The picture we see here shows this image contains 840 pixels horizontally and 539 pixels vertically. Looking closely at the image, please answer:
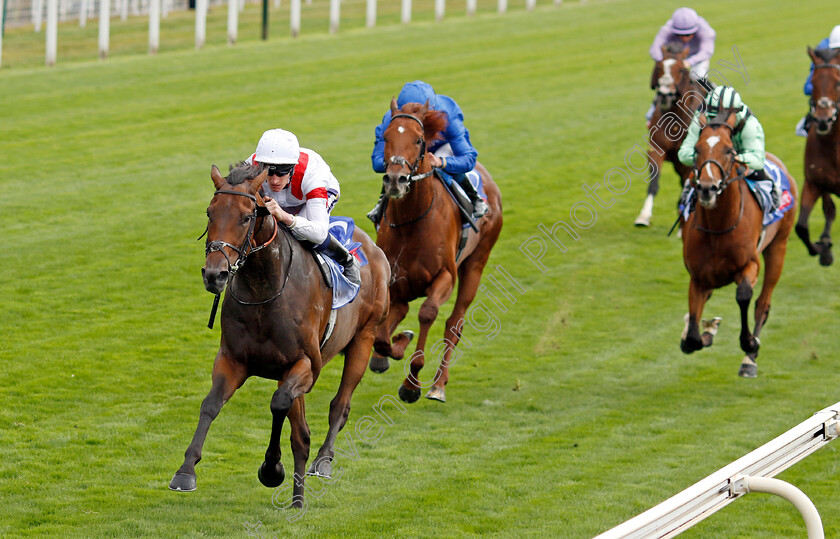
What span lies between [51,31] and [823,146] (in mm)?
12549

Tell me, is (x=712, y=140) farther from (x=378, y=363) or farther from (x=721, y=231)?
(x=378, y=363)

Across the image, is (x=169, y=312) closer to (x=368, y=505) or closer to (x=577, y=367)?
(x=577, y=367)

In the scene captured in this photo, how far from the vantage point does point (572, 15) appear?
2753 cm

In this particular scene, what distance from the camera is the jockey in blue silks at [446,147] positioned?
795 cm

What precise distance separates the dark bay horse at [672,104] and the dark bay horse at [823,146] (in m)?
1.34

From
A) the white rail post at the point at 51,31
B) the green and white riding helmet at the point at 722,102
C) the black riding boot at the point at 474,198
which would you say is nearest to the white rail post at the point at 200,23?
the white rail post at the point at 51,31

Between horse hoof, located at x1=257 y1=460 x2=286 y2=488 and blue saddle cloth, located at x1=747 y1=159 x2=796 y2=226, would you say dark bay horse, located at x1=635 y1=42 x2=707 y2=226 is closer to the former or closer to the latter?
blue saddle cloth, located at x1=747 y1=159 x2=796 y2=226

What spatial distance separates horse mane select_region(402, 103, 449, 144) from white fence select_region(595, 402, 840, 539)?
4010mm

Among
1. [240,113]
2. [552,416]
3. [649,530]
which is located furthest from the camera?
[240,113]

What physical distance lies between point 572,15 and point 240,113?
40.1ft

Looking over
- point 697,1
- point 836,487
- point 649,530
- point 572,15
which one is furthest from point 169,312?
point 697,1

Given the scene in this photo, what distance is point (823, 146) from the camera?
11.5 m

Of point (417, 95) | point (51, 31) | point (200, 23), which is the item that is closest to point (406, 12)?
point (200, 23)

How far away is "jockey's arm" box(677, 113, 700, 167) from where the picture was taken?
871 centimetres
